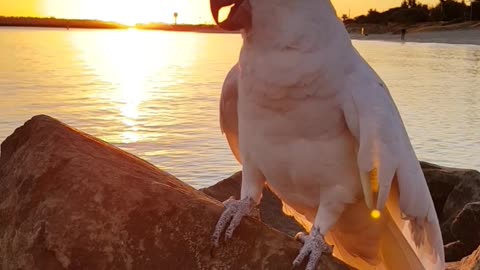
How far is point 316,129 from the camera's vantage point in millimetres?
3799

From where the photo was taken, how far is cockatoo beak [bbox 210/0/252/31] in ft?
12.0

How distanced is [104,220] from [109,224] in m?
0.03

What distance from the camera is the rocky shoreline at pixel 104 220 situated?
147 inches

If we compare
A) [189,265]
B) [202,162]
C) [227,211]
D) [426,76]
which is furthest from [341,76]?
[426,76]

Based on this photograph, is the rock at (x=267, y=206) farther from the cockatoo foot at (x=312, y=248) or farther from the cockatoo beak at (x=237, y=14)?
the cockatoo beak at (x=237, y=14)

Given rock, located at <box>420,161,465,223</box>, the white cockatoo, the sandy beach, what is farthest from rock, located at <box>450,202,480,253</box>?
the sandy beach

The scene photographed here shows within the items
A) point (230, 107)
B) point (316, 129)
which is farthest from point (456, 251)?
point (316, 129)

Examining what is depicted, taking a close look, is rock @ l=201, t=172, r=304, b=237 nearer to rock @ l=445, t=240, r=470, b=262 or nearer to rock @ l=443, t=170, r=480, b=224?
rock @ l=445, t=240, r=470, b=262

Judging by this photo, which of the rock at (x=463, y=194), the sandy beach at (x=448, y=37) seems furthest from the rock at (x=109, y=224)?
the sandy beach at (x=448, y=37)

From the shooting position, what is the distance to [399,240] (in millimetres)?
4367

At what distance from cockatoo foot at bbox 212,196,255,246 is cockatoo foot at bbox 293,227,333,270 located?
12.7 inches

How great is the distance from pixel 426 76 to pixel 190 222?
1057 inches

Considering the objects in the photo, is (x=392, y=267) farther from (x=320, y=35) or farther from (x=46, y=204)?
(x=46, y=204)

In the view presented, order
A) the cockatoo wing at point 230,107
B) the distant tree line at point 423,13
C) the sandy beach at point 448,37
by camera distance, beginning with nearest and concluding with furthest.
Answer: the cockatoo wing at point 230,107 < the sandy beach at point 448,37 < the distant tree line at point 423,13
